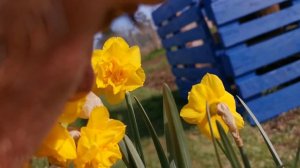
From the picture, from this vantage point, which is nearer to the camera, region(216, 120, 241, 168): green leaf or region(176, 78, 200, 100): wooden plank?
region(216, 120, 241, 168): green leaf

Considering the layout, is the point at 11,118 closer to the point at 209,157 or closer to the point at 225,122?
the point at 225,122

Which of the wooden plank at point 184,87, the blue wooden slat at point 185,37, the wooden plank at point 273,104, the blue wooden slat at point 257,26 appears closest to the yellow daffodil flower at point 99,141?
the blue wooden slat at point 257,26

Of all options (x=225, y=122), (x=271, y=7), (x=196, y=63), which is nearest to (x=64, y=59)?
(x=225, y=122)

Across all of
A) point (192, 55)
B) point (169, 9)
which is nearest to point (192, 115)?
point (192, 55)

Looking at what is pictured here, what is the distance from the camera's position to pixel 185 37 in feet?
13.9

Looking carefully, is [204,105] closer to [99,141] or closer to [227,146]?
[227,146]

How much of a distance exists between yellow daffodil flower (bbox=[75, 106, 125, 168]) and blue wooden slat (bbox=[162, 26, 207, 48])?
9.64 feet

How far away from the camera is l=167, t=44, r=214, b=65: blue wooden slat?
12.1 ft

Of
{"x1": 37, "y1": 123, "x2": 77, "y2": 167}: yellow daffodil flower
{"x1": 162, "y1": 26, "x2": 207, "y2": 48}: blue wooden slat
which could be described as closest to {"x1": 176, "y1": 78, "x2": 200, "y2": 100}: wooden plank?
{"x1": 162, "y1": 26, "x2": 207, "y2": 48}: blue wooden slat

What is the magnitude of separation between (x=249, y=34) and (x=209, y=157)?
90cm

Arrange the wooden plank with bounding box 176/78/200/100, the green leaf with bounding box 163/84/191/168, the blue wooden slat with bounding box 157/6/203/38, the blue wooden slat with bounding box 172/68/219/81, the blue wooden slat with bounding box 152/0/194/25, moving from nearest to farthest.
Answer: the green leaf with bounding box 163/84/191/168 < the blue wooden slat with bounding box 157/6/203/38 < the blue wooden slat with bounding box 172/68/219/81 < the blue wooden slat with bounding box 152/0/194/25 < the wooden plank with bounding box 176/78/200/100

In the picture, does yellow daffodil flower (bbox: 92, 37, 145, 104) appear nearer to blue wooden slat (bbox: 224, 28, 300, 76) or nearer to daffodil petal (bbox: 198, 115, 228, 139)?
daffodil petal (bbox: 198, 115, 228, 139)

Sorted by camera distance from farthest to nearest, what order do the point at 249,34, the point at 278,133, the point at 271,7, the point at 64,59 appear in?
the point at 271,7 < the point at 249,34 < the point at 278,133 < the point at 64,59

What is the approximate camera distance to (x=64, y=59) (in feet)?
1.20
